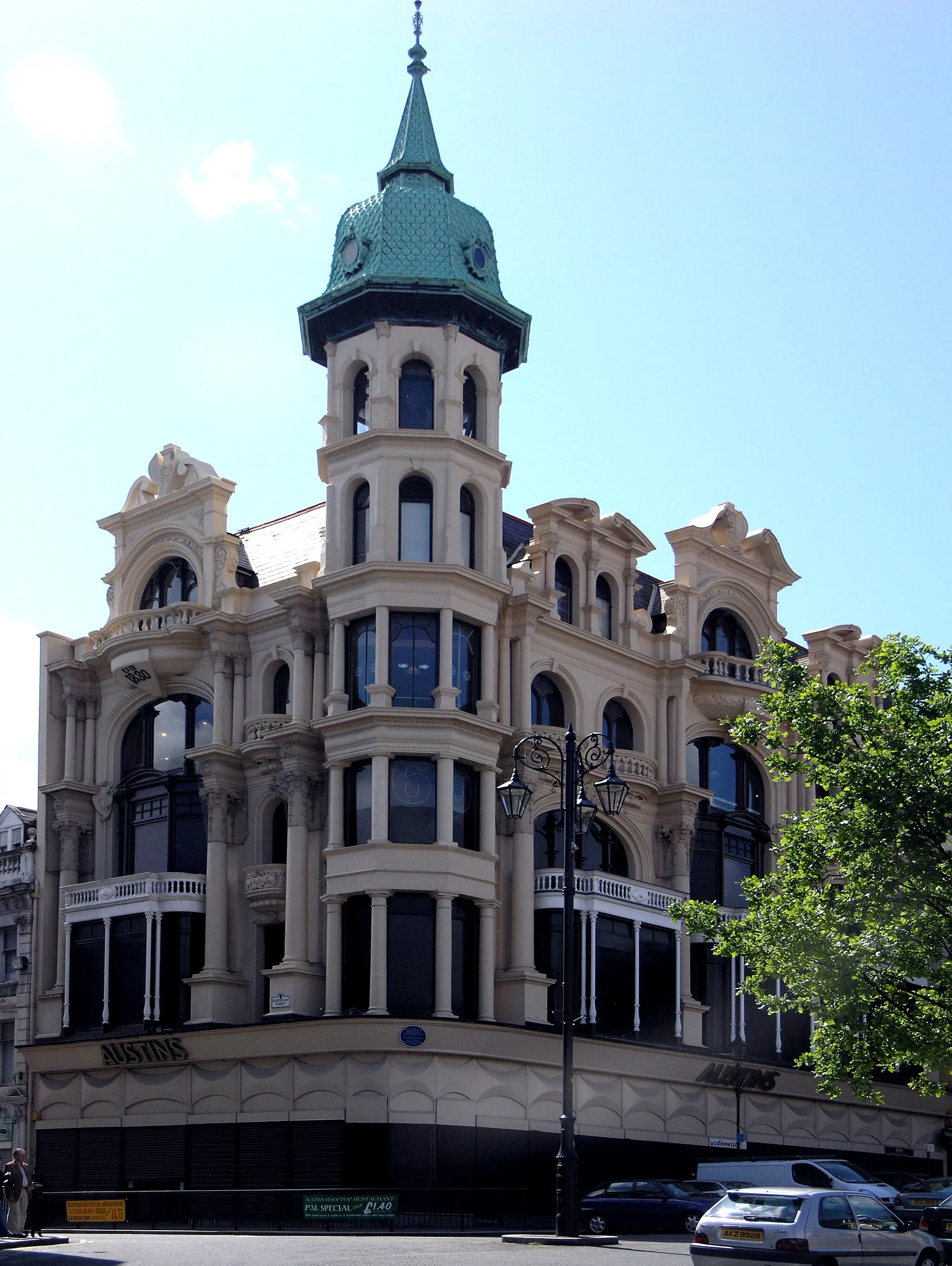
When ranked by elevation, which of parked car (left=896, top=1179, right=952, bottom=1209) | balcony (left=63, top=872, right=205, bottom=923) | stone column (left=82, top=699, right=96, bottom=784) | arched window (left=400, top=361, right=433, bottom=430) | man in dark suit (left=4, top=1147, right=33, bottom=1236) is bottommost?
parked car (left=896, top=1179, right=952, bottom=1209)

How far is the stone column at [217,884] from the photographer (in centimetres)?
4834

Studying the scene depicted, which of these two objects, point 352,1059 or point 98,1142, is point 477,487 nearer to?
point 352,1059

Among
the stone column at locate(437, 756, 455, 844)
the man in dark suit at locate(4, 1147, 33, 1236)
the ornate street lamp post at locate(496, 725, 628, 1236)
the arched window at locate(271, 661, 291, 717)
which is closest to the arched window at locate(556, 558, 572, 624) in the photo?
the arched window at locate(271, 661, 291, 717)

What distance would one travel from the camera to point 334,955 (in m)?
45.1

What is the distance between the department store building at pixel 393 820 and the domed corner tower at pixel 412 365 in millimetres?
101

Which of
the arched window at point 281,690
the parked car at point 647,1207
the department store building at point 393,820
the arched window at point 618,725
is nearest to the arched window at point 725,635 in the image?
the department store building at point 393,820

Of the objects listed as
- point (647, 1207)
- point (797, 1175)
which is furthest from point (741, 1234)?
point (647, 1207)

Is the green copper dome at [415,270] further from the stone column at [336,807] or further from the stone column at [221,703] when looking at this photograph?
the stone column at [336,807]

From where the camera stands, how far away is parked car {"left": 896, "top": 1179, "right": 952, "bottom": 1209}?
3825 centimetres

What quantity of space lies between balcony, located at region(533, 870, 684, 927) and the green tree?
38.2 feet

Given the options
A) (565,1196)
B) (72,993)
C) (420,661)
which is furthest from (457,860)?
(565,1196)

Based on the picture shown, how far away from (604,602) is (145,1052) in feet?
60.2

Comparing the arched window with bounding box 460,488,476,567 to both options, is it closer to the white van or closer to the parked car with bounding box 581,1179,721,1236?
the parked car with bounding box 581,1179,721,1236

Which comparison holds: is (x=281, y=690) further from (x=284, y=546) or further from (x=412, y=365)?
(x=412, y=365)
